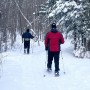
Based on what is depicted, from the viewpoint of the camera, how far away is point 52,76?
12.6m

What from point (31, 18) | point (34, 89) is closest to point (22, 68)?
point (34, 89)

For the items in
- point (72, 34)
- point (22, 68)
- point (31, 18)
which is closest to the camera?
point (22, 68)

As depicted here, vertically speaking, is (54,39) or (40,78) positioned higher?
(54,39)

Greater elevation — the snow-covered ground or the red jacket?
the red jacket

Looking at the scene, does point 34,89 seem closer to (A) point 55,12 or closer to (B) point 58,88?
(B) point 58,88

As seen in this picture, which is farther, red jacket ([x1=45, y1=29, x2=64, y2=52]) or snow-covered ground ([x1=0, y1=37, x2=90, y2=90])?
red jacket ([x1=45, y1=29, x2=64, y2=52])

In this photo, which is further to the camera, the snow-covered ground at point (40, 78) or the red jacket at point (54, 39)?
the red jacket at point (54, 39)

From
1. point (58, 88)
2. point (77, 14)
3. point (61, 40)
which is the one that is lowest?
point (58, 88)

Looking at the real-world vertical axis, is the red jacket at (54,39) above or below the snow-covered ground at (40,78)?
above

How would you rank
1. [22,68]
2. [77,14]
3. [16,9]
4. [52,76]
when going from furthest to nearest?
[16,9] → [77,14] → [22,68] → [52,76]

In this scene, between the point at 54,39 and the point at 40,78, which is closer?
the point at 40,78

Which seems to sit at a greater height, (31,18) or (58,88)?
(31,18)

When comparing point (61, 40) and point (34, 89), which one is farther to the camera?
point (61, 40)

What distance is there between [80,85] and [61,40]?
2923 mm
